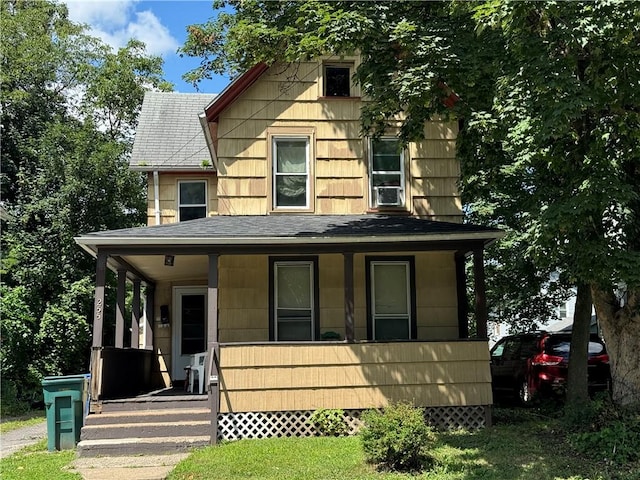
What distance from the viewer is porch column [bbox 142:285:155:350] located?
1407 cm

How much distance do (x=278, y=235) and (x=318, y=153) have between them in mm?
2764

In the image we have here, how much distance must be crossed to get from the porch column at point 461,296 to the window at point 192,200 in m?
6.35

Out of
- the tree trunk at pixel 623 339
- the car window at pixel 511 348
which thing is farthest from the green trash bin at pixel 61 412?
the car window at pixel 511 348

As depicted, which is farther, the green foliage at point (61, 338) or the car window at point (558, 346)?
the green foliage at point (61, 338)

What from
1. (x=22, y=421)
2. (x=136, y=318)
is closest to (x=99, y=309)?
(x=136, y=318)

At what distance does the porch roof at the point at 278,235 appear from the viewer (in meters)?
10.2

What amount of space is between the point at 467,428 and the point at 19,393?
13034 millimetres

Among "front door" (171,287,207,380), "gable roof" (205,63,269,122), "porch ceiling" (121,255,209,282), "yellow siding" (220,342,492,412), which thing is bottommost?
"yellow siding" (220,342,492,412)

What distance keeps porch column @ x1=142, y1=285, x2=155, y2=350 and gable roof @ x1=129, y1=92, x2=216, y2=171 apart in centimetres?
289

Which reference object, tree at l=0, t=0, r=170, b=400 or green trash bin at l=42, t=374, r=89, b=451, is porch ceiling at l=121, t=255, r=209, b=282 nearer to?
green trash bin at l=42, t=374, r=89, b=451

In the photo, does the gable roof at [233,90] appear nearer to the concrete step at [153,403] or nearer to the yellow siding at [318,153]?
the yellow siding at [318,153]

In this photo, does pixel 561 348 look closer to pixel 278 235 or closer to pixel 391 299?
pixel 391 299

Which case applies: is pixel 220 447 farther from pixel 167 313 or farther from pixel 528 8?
pixel 528 8

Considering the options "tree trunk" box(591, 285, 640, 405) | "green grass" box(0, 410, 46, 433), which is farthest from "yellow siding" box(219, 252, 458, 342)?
"green grass" box(0, 410, 46, 433)
